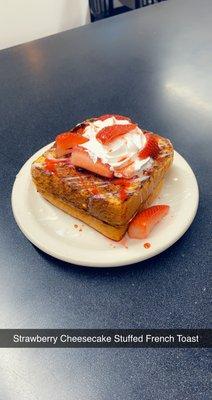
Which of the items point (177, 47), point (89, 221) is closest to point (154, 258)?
point (89, 221)

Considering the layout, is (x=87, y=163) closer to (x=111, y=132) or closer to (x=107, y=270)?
(x=111, y=132)

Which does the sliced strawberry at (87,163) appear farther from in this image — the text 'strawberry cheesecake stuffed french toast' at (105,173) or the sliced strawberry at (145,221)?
the sliced strawberry at (145,221)

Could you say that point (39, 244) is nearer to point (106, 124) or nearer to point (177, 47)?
point (106, 124)

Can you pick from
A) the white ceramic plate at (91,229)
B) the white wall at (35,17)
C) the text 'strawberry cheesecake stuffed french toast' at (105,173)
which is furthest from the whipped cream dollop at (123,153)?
the white wall at (35,17)

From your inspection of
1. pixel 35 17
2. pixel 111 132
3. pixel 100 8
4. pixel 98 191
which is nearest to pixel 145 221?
pixel 98 191

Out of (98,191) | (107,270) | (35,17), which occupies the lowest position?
(107,270)
